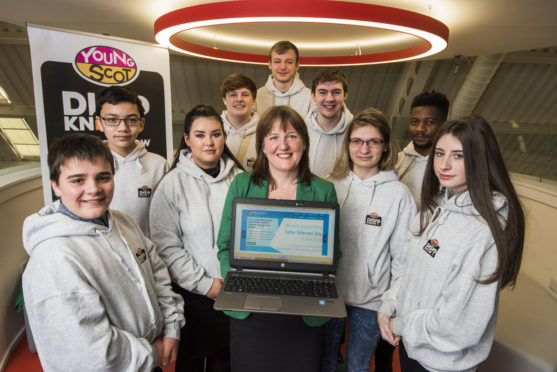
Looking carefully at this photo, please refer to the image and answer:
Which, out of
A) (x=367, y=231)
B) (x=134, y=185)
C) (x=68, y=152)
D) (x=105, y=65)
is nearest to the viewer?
(x=68, y=152)

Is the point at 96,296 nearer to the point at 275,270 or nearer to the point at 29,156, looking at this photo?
the point at 275,270

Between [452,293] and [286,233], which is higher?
[286,233]

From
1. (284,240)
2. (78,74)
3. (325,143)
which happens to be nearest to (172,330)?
(284,240)

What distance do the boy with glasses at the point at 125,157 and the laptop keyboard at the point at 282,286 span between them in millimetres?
975

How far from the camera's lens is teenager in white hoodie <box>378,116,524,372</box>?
125 cm

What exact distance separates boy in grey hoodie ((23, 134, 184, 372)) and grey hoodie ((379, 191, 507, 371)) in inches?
41.8

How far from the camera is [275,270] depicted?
158 centimetres

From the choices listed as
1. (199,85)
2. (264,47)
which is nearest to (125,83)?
(264,47)

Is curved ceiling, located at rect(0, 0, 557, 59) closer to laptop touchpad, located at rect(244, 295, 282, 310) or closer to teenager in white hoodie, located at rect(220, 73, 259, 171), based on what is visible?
teenager in white hoodie, located at rect(220, 73, 259, 171)

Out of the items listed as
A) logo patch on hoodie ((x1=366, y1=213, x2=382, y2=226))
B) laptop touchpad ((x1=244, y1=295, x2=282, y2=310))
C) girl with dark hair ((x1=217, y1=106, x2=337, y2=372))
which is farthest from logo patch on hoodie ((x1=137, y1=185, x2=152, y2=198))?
logo patch on hoodie ((x1=366, y1=213, x2=382, y2=226))

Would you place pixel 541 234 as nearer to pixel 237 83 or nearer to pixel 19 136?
pixel 237 83

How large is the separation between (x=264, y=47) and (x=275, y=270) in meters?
5.66

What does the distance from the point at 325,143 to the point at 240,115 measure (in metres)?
0.76

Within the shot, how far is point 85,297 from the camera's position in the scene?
3.74ft
